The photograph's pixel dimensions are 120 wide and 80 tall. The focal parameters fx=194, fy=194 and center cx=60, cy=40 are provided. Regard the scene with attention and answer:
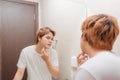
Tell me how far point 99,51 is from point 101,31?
86 mm

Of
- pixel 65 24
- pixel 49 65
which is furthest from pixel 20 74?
pixel 65 24

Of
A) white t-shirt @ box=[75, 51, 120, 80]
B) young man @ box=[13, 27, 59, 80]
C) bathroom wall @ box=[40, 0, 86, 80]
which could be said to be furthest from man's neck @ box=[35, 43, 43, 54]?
white t-shirt @ box=[75, 51, 120, 80]

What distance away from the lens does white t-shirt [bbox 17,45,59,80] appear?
1.72 metres

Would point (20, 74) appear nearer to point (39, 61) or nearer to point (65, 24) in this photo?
point (39, 61)

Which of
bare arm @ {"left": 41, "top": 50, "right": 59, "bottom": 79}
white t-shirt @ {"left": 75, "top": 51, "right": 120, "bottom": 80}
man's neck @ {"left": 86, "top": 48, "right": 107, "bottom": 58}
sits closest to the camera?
white t-shirt @ {"left": 75, "top": 51, "right": 120, "bottom": 80}

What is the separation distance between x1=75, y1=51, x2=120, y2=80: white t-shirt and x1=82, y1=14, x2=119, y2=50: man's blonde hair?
93 mm

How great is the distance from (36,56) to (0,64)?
16.3 inches

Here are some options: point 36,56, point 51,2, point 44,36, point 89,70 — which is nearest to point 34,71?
point 36,56

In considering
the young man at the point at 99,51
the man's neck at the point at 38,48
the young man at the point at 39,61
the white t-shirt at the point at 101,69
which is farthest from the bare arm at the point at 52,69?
the white t-shirt at the point at 101,69

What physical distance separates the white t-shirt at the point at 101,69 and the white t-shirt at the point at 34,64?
1028 millimetres

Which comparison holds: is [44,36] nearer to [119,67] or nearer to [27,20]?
[27,20]

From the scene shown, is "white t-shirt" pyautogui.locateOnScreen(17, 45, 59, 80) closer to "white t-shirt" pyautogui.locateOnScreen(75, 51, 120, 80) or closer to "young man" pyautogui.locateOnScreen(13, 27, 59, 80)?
"young man" pyautogui.locateOnScreen(13, 27, 59, 80)

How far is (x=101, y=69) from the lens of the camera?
2.32 feet

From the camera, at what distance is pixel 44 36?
5.63 ft
